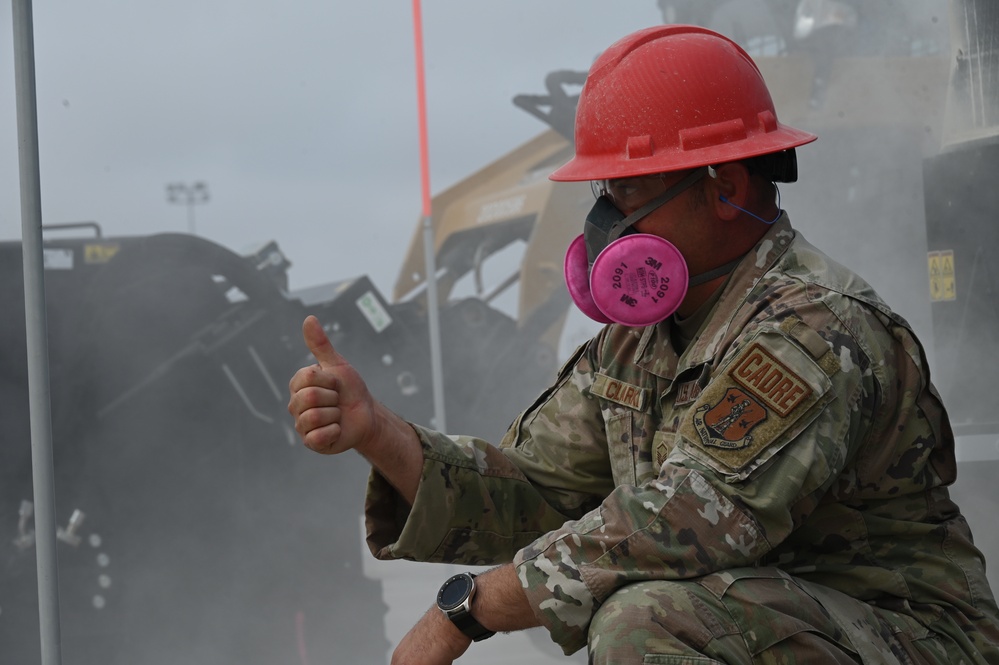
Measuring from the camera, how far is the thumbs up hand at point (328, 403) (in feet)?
5.69

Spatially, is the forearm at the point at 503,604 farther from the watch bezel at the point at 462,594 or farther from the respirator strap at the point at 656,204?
the respirator strap at the point at 656,204

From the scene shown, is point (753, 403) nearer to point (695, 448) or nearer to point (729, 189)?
point (695, 448)

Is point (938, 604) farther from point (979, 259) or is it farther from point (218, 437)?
point (218, 437)

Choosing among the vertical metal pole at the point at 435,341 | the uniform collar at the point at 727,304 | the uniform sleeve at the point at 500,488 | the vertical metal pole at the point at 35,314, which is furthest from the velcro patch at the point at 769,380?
the vertical metal pole at the point at 435,341

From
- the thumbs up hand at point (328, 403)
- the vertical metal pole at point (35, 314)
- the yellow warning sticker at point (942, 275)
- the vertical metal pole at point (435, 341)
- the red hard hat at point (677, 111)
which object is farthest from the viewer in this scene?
the vertical metal pole at point (435, 341)

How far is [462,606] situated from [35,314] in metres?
1.10

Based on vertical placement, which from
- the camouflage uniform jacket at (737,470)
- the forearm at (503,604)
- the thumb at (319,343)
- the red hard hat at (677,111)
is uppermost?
the red hard hat at (677,111)

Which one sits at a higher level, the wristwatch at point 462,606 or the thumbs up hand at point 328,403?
the thumbs up hand at point 328,403

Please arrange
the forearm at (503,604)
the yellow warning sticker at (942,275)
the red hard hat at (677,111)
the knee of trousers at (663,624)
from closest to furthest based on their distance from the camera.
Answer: the knee of trousers at (663,624) < the forearm at (503,604) < the red hard hat at (677,111) < the yellow warning sticker at (942,275)

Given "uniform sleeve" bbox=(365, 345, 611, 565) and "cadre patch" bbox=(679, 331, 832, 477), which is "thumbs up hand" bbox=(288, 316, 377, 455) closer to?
"uniform sleeve" bbox=(365, 345, 611, 565)

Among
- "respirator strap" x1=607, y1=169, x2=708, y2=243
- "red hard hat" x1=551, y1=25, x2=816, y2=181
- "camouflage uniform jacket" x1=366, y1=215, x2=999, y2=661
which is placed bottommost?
"camouflage uniform jacket" x1=366, y1=215, x2=999, y2=661

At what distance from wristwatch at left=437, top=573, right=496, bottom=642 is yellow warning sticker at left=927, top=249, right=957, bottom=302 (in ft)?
8.17

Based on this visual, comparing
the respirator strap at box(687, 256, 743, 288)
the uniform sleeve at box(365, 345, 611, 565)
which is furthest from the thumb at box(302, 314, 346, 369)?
the respirator strap at box(687, 256, 743, 288)

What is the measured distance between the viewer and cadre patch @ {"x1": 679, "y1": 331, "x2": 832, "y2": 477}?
62.6 inches
